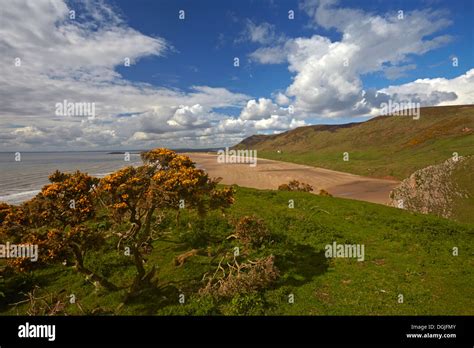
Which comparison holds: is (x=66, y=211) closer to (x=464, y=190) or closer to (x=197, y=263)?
(x=197, y=263)

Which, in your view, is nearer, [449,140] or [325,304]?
[325,304]

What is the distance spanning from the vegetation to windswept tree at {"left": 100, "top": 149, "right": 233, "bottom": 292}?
0.19 feet

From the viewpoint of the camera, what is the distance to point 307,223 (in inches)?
1074

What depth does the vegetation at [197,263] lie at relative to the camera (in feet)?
42.5

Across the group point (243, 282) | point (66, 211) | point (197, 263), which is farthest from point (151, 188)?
point (197, 263)

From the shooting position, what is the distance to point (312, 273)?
18.0 metres

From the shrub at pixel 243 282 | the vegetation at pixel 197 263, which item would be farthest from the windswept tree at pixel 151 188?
the shrub at pixel 243 282

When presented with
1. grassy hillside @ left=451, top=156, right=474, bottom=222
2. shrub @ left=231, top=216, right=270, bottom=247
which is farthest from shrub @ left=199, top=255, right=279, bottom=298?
grassy hillside @ left=451, top=156, right=474, bottom=222

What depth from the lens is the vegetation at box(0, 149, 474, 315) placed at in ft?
42.5

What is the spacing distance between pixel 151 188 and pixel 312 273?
11.5 metres
